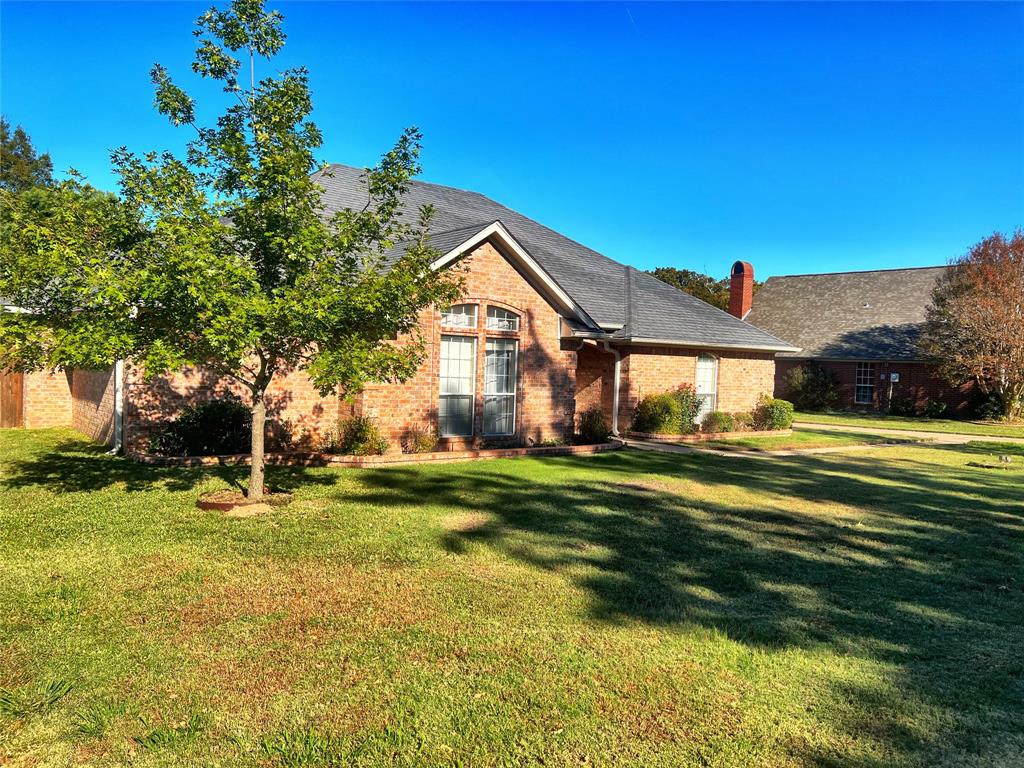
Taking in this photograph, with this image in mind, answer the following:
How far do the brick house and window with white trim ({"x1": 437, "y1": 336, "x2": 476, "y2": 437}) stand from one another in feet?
0.08

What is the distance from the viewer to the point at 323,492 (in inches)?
400

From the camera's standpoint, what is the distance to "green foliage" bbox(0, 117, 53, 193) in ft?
173

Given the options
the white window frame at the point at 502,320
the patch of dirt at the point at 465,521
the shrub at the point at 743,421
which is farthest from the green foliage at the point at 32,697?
the shrub at the point at 743,421

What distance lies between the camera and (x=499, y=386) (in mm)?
15703

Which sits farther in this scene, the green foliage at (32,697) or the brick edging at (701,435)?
the brick edging at (701,435)

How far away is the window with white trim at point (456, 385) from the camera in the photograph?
48.3 feet

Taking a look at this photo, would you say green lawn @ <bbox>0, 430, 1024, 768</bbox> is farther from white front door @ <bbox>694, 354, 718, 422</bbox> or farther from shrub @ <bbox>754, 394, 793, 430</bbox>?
shrub @ <bbox>754, 394, 793, 430</bbox>

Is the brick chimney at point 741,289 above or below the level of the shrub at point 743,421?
above

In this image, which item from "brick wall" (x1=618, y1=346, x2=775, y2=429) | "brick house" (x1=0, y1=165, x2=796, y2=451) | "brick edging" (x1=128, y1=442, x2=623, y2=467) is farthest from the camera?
"brick wall" (x1=618, y1=346, x2=775, y2=429)

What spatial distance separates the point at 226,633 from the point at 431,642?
155 cm

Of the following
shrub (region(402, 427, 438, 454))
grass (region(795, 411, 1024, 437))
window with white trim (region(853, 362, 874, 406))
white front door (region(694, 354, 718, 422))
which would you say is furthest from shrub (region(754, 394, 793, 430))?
window with white trim (region(853, 362, 874, 406))

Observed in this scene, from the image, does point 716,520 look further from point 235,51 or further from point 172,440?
point 172,440

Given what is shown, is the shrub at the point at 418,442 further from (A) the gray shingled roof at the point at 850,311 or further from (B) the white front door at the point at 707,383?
(A) the gray shingled roof at the point at 850,311

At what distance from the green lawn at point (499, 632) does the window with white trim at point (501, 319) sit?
237 inches
